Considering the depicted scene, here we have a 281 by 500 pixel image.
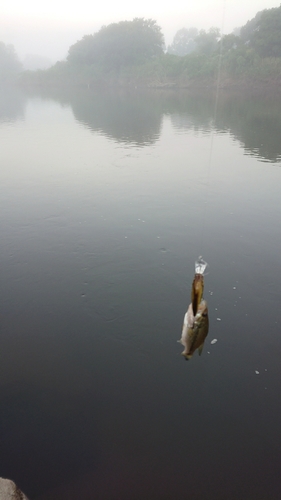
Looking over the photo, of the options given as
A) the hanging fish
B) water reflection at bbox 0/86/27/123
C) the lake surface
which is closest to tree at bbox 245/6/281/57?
water reflection at bbox 0/86/27/123

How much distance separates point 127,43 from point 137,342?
102m

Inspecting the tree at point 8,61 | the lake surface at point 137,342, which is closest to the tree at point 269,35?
the lake surface at point 137,342

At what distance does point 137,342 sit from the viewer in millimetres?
5867

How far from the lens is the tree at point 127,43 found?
3529 inches

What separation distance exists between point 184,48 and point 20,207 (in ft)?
503

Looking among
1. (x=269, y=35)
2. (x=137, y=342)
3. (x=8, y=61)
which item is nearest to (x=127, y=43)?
(x=269, y=35)

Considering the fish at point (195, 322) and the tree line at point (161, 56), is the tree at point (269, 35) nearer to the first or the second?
the tree line at point (161, 56)

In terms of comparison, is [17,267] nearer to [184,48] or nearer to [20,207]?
[20,207]

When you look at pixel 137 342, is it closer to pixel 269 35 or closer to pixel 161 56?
pixel 269 35

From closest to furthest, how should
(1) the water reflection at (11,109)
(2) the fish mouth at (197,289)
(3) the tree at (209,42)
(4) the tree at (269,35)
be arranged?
(2) the fish mouth at (197,289) → (1) the water reflection at (11,109) → (4) the tree at (269,35) → (3) the tree at (209,42)

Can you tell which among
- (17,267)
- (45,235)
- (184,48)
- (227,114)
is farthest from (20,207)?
(184,48)

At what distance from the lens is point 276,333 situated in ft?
19.5

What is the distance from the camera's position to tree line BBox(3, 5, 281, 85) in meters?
55.3

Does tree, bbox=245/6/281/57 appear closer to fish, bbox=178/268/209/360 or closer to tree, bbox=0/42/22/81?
fish, bbox=178/268/209/360
